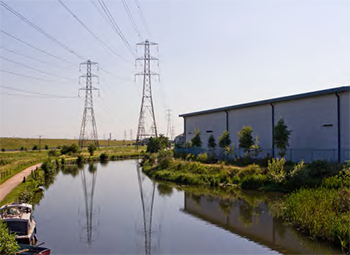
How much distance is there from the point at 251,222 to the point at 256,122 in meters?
17.7

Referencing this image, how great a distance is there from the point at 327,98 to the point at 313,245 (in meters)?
15.8

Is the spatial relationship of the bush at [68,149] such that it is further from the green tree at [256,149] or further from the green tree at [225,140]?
the green tree at [256,149]

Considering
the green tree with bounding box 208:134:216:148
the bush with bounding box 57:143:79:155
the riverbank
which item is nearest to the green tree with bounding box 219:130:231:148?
the green tree with bounding box 208:134:216:148

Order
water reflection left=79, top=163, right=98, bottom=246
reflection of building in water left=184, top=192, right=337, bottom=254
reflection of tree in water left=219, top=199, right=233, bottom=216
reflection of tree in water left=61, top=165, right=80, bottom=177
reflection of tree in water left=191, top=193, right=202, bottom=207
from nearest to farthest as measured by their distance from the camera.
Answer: reflection of building in water left=184, top=192, right=337, bottom=254 < water reflection left=79, top=163, right=98, bottom=246 < reflection of tree in water left=219, top=199, right=233, bottom=216 < reflection of tree in water left=191, top=193, right=202, bottom=207 < reflection of tree in water left=61, top=165, right=80, bottom=177

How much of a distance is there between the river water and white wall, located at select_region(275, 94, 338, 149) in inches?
Answer: 270

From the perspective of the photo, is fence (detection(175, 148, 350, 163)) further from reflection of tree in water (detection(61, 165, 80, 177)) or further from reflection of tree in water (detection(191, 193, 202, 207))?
reflection of tree in water (detection(61, 165, 80, 177))

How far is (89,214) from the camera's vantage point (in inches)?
724

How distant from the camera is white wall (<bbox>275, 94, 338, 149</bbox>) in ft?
80.9

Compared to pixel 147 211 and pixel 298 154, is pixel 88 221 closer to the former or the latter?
pixel 147 211

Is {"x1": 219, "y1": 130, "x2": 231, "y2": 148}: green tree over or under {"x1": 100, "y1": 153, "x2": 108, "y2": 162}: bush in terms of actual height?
over

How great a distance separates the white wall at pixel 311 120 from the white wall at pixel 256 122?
5.75ft

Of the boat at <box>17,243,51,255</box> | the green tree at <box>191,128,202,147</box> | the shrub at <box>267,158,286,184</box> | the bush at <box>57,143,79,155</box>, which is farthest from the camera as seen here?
the bush at <box>57,143,79,155</box>

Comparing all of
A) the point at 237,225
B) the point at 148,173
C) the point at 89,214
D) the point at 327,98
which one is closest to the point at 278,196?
the point at 237,225

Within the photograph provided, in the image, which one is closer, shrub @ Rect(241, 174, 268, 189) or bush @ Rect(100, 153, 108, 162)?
shrub @ Rect(241, 174, 268, 189)
